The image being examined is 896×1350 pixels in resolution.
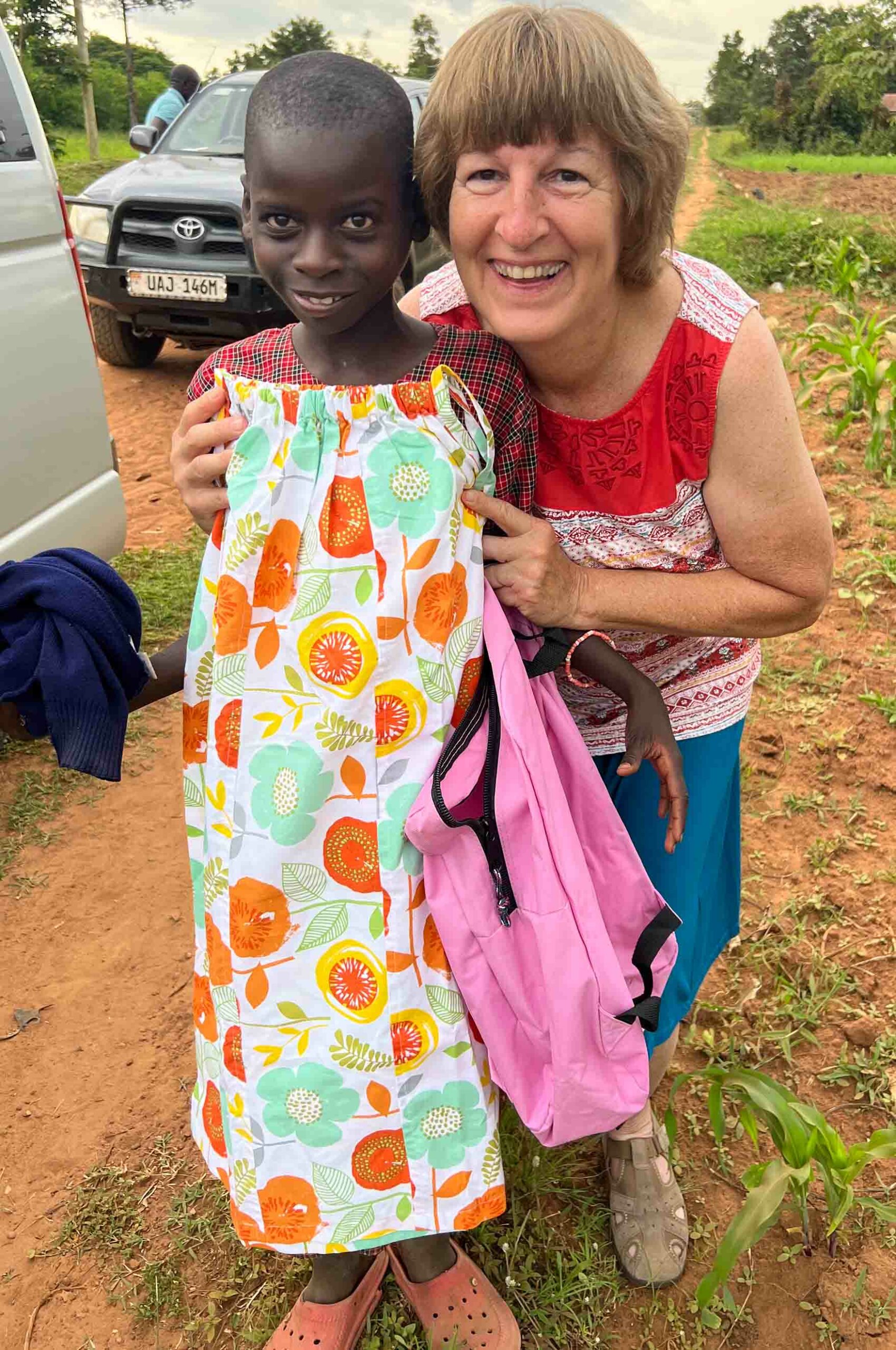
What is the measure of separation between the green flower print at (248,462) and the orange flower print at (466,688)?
1.16 ft

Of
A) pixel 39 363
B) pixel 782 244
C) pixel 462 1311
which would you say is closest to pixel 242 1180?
pixel 462 1311

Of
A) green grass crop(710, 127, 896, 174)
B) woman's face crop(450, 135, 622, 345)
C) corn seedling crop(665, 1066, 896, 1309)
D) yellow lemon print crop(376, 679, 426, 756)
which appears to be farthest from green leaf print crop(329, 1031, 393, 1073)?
green grass crop(710, 127, 896, 174)

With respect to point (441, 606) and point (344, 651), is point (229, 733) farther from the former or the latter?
point (441, 606)

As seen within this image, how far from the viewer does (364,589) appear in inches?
52.6

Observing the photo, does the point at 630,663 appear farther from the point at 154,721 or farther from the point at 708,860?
the point at 154,721

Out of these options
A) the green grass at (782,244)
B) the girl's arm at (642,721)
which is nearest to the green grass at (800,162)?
the green grass at (782,244)

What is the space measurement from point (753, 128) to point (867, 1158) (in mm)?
39811

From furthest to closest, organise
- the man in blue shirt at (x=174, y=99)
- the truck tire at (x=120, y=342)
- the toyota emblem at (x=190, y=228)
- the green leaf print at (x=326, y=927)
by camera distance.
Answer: the man in blue shirt at (x=174, y=99) < the truck tire at (x=120, y=342) < the toyota emblem at (x=190, y=228) < the green leaf print at (x=326, y=927)

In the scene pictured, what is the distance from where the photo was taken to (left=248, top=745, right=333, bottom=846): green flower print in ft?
4.42

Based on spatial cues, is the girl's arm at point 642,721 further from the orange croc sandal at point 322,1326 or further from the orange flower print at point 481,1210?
the orange croc sandal at point 322,1326

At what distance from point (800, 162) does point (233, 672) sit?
82.3 feet

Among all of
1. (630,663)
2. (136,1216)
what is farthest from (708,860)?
(136,1216)

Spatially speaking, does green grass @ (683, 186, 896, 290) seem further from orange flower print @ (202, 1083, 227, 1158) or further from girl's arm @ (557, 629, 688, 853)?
orange flower print @ (202, 1083, 227, 1158)

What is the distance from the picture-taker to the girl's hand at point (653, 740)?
1535 mm
